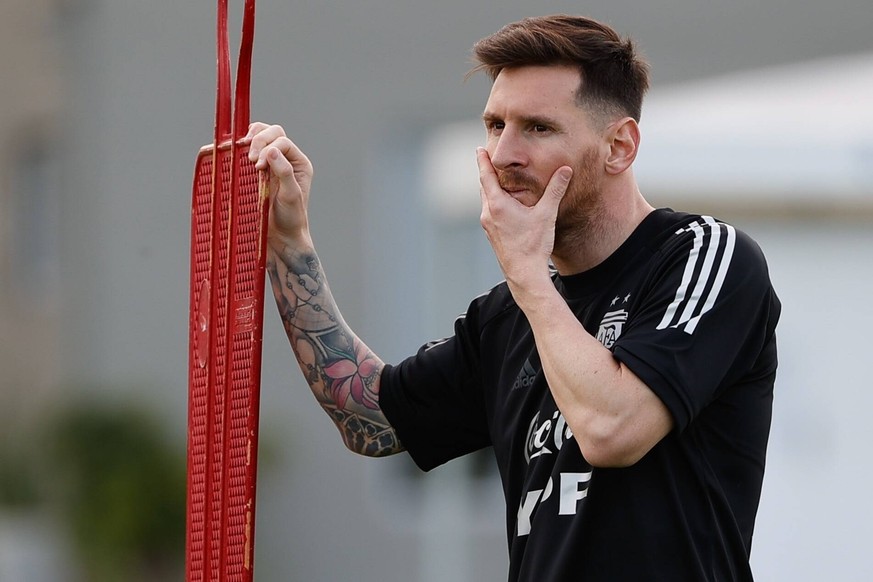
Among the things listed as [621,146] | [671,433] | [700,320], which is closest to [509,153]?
[621,146]

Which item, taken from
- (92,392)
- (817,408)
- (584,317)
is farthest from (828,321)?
(92,392)

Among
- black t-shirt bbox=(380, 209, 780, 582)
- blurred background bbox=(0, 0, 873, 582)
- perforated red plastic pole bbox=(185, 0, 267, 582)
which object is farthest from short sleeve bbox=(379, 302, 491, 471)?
blurred background bbox=(0, 0, 873, 582)

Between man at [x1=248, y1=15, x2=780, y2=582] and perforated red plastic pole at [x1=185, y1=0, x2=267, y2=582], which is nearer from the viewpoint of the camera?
man at [x1=248, y1=15, x2=780, y2=582]

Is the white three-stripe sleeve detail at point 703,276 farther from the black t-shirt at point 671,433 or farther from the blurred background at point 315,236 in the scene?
the blurred background at point 315,236

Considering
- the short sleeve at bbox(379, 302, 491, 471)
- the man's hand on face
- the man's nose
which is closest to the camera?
the man's hand on face

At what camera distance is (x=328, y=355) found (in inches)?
124

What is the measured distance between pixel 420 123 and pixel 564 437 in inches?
279

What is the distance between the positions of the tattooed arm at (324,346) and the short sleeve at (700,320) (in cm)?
75

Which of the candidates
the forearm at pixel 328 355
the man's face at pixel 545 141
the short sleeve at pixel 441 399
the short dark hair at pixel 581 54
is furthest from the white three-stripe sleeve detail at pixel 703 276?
the forearm at pixel 328 355

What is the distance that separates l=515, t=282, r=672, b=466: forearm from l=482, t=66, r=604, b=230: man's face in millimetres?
348

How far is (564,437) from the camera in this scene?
2641 mm

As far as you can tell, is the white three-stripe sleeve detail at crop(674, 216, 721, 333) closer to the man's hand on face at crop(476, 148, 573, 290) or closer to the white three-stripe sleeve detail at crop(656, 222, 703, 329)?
the white three-stripe sleeve detail at crop(656, 222, 703, 329)

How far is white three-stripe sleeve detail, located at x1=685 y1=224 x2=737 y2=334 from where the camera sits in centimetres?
252

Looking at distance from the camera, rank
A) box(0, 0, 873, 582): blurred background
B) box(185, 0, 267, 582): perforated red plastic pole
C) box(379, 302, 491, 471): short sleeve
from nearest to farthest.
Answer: box(185, 0, 267, 582): perforated red plastic pole, box(379, 302, 491, 471): short sleeve, box(0, 0, 873, 582): blurred background
